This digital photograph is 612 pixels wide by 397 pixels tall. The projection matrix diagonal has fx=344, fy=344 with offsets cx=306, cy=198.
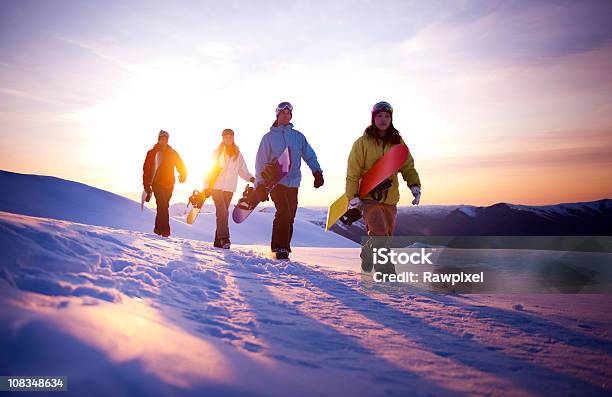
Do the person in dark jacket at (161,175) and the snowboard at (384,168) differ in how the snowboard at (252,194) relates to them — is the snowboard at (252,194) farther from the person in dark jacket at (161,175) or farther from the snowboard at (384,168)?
the person in dark jacket at (161,175)

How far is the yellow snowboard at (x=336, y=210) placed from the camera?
5.20m

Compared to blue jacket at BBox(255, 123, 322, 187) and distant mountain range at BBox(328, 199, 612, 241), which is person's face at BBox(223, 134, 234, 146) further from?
distant mountain range at BBox(328, 199, 612, 241)

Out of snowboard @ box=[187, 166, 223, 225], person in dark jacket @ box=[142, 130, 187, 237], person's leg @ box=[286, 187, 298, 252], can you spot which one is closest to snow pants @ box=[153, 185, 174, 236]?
person in dark jacket @ box=[142, 130, 187, 237]

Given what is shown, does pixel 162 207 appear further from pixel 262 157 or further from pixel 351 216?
pixel 351 216

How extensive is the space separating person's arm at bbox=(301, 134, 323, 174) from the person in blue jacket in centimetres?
2

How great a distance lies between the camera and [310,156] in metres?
5.75

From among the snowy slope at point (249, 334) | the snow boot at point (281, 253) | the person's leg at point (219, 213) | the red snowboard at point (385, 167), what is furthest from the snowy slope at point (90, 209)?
the snowy slope at point (249, 334)

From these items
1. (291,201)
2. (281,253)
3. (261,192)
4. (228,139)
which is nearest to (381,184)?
(291,201)

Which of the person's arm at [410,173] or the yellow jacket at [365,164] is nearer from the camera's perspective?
the yellow jacket at [365,164]

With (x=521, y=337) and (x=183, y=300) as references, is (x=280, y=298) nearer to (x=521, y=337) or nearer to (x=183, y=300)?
(x=183, y=300)

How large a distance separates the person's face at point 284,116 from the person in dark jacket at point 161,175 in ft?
10.7

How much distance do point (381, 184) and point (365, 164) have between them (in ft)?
1.25

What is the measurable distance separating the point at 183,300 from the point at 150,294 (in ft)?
0.67

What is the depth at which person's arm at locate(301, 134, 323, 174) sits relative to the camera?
5.73 m
